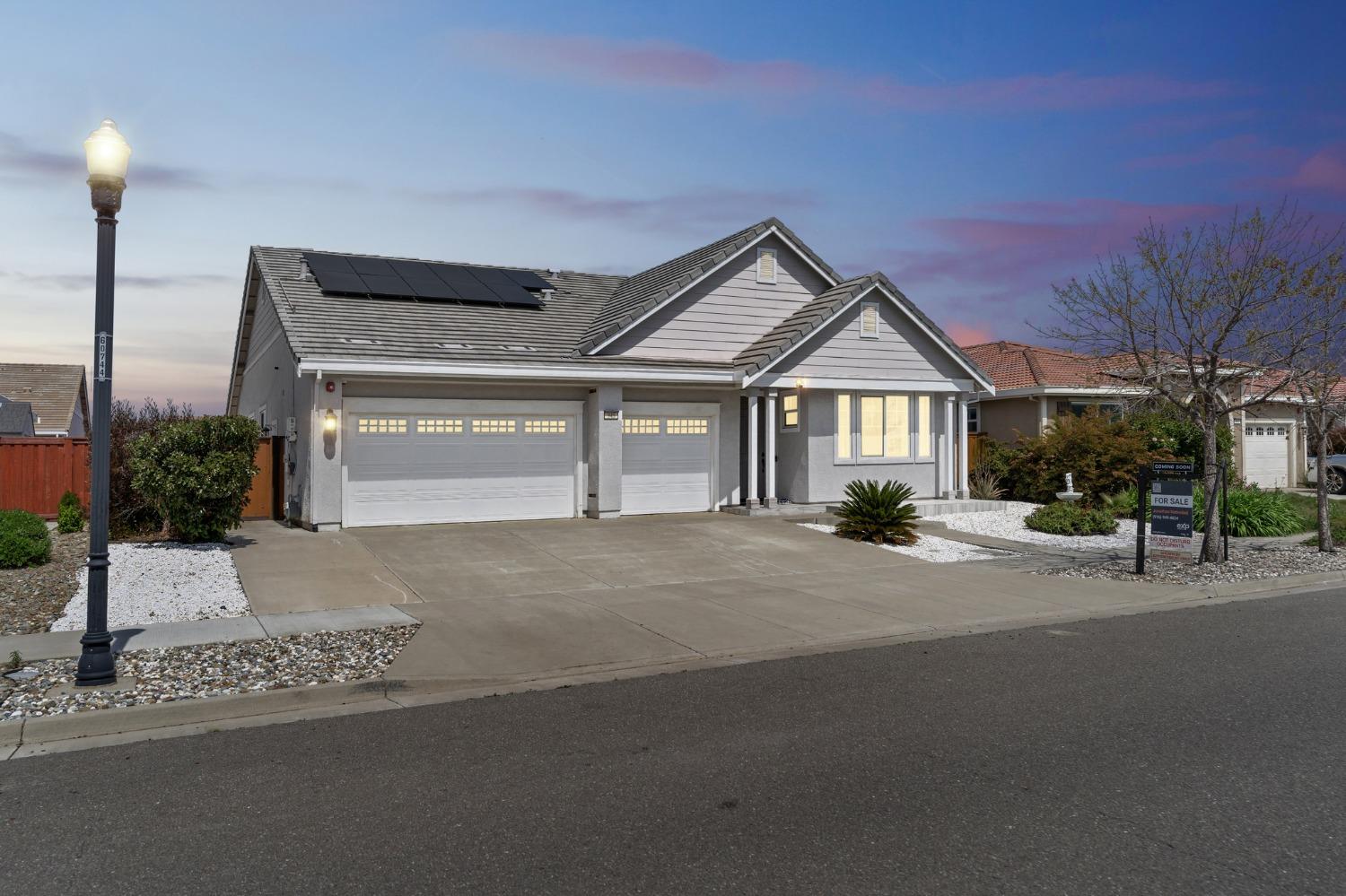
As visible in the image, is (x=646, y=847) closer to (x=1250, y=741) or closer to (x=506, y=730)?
(x=506, y=730)

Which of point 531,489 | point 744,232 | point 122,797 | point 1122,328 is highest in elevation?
point 744,232

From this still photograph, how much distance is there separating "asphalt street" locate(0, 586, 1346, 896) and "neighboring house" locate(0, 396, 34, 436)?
42.5 meters

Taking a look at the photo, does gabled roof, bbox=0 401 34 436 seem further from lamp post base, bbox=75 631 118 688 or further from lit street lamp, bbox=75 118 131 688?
lamp post base, bbox=75 631 118 688

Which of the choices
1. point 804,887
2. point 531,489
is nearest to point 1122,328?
point 531,489

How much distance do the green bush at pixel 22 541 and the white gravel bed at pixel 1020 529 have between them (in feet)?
50.6

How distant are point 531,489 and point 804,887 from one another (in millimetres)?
14523

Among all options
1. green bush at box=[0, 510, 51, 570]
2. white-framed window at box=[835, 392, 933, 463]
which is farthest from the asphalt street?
white-framed window at box=[835, 392, 933, 463]

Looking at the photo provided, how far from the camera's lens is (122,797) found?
5.14 m

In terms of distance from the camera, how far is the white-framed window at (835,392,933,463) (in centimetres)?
2070

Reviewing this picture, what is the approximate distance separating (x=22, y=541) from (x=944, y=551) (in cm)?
1358

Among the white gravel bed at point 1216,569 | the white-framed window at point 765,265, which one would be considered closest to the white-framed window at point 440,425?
the white-framed window at point 765,265

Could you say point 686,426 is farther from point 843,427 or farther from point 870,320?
point 870,320

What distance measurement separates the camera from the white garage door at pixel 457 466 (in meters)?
16.7

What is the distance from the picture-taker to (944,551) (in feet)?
52.5
